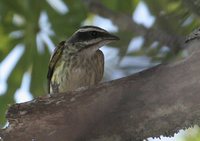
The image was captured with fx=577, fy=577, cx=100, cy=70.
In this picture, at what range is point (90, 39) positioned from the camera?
5566 millimetres

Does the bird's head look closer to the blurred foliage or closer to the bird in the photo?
the bird

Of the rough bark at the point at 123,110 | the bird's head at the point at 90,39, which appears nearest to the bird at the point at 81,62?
the bird's head at the point at 90,39

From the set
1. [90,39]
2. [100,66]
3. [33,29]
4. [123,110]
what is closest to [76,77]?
[100,66]

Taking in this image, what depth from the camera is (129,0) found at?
6.79m

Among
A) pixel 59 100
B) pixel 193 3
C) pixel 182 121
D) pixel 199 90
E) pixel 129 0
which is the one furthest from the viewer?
pixel 129 0

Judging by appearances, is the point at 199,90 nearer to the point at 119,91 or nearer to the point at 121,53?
the point at 119,91

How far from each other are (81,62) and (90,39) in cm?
24

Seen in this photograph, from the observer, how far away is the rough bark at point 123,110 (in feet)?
9.96

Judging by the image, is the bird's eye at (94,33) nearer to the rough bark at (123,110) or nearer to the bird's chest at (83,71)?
the bird's chest at (83,71)

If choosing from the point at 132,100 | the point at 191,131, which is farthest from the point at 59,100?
the point at 191,131

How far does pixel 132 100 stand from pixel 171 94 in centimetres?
22

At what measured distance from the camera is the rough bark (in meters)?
3.04

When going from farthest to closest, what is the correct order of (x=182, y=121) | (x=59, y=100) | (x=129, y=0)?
(x=129, y=0)
(x=59, y=100)
(x=182, y=121)

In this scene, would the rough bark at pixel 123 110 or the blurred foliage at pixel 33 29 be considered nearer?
the rough bark at pixel 123 110
